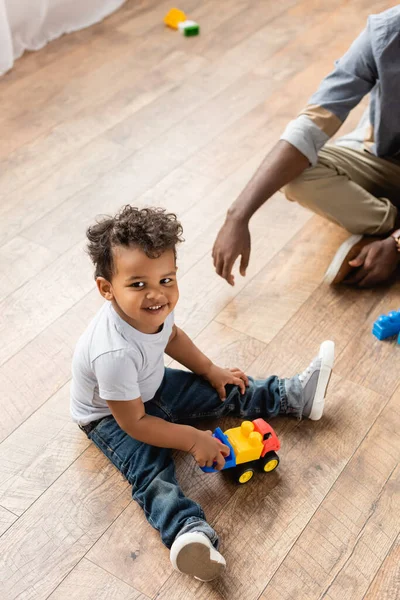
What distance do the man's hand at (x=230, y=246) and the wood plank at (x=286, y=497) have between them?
308mm

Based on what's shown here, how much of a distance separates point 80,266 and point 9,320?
219 mm

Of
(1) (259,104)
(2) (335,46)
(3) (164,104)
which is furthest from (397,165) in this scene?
(2) (335,46)

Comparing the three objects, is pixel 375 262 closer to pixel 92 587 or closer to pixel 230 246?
pixel 230 246

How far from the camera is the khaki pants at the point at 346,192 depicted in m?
1.59

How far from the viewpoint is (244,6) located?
8.91ft

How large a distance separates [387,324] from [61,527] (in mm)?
745

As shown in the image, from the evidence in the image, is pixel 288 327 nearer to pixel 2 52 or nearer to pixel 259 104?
pixel 259 104

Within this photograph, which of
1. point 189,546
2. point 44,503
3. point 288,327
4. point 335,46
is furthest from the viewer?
point 335,46

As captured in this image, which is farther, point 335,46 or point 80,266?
point 335,46

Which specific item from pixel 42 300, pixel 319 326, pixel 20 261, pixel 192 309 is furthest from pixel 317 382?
pixel 20 261

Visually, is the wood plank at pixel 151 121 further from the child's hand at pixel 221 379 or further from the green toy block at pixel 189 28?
the child's hand at pixel 221 379

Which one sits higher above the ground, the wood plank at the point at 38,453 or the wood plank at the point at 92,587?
the wood plank at the point at 38,453

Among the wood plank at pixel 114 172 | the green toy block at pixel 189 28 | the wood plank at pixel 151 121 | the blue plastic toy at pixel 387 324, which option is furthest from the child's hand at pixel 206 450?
the green toy block at pixel 189 28

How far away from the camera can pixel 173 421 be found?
4.10 feet
